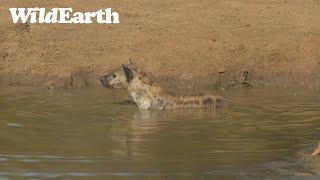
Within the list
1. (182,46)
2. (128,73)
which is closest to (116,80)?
(128,73)

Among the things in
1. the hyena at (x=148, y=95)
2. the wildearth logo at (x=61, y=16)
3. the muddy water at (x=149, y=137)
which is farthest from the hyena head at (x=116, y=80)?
the wildearth logo at (x=61, y=16)

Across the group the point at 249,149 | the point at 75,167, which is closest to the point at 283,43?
the point at 249,149

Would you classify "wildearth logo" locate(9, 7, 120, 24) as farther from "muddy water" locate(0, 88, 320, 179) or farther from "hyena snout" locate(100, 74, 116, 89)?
"hyena snout" locate(100, 74, 116, 89)

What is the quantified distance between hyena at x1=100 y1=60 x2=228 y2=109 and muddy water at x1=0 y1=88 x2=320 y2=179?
0.74 ft

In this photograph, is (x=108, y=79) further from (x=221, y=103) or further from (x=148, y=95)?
(x=221, y=103)

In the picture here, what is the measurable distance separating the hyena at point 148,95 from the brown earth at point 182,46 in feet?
7.32

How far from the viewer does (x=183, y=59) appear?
16.7 m

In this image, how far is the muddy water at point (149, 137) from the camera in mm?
7945

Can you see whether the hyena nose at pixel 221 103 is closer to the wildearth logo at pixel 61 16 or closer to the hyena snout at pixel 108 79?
the hyena snout at pixel 108 79

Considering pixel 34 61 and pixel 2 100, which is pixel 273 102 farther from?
pixel 34 61

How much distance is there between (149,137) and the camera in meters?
9.88

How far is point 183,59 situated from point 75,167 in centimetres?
898

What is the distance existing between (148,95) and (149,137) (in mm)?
3192

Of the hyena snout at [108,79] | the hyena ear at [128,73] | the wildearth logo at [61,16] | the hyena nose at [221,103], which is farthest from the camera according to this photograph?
the wildearth logo at [61,16]
